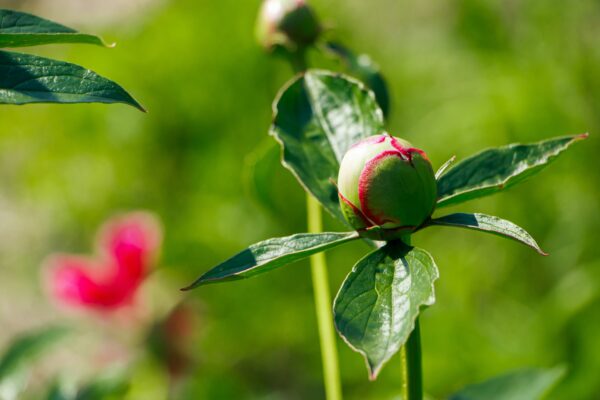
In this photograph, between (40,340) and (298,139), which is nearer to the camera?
(298,139)

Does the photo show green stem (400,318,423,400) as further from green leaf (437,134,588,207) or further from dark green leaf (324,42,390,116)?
dark green leaf (324,42,390,116)

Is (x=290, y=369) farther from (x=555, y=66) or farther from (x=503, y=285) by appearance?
(x=555, y=66)

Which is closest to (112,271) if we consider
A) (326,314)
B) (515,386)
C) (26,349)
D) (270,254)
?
(26,349)

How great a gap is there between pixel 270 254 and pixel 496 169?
15 cm

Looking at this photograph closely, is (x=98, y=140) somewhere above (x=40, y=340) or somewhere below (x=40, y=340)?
above

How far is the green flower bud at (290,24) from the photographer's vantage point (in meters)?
0.73

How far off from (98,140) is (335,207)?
179cm

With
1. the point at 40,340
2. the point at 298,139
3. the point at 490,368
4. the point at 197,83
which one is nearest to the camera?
the point at 298,139

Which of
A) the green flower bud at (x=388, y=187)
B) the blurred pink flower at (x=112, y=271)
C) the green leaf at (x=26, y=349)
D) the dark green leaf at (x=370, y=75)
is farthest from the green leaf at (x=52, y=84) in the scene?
the blurred pink flower at (x=112, y=271)

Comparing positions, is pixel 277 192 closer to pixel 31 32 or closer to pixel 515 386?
pixel 515 386

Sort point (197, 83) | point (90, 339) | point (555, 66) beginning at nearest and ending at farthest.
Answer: point (555, 66) < point (90, 339) < point (197, 83)

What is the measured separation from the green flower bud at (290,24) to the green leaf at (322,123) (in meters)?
0.18

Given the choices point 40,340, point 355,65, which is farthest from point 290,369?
point 355,65

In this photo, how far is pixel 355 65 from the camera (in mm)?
667
